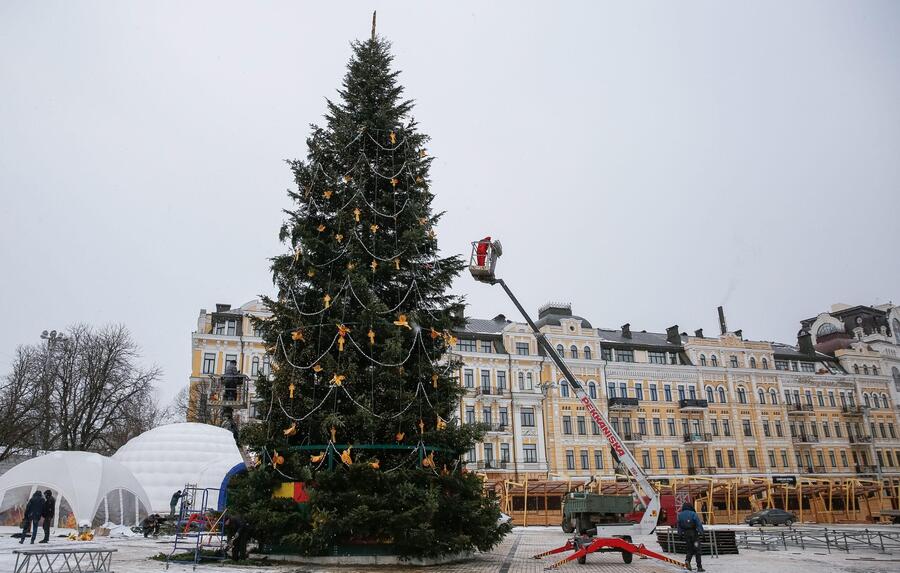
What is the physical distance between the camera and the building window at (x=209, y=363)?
146 feet

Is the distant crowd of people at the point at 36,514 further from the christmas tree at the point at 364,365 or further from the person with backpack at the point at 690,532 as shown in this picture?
the person with backpack at the point at 690,532

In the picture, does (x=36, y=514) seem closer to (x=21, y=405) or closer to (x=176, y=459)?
(x=176, y=459)

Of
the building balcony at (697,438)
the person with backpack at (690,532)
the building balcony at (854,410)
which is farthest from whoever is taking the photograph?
the building balcony at (854,410)

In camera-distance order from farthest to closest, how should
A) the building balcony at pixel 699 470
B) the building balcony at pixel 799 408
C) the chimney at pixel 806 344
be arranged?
the chimney at pixel 806 344, the building balcony at pixel 799 408, the building balcony at pixel 699 470

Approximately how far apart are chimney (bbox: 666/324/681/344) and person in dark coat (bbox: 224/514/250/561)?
5167 cm

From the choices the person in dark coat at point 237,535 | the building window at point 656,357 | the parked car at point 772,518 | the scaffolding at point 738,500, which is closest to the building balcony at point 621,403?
the building window at point 656,357

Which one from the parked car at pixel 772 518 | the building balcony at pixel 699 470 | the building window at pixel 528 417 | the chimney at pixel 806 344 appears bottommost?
the parked car at pixel 772 518

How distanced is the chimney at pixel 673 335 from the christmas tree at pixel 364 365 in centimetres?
4666

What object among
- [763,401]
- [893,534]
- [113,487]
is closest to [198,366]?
[113,487]

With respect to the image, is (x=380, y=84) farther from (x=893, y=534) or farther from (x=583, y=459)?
(x=583, y=459)

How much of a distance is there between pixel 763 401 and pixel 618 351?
589 inches

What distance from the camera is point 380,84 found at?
19797mm

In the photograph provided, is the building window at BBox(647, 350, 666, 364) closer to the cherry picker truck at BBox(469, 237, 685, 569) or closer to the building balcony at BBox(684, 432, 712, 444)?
the building balcony at BBox(684, 432, 712, 444)

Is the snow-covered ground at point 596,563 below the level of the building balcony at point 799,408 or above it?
below
